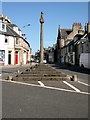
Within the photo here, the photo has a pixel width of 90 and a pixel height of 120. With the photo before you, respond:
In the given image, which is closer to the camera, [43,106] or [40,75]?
[43,106]

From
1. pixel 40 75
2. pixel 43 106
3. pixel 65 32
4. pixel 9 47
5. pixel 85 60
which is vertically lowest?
pixel 43 106

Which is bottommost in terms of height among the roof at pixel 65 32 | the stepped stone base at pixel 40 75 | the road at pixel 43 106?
the road at pixel 43 106

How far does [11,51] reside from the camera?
59.9 m

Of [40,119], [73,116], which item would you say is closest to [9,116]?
[40,119]

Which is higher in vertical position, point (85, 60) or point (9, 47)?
point (9, 47)

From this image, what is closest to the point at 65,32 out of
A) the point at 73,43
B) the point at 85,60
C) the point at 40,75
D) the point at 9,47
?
the point at 73,43

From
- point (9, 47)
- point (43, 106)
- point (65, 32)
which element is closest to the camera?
point (43, 106)

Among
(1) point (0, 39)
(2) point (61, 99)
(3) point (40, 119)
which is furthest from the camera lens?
(1) point (0, 39)

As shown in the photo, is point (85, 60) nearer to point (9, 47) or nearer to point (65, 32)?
point (9, 47)

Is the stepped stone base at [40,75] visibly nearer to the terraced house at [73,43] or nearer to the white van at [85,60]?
the white van at [85,60]

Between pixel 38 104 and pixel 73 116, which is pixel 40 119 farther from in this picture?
pixel 38 104

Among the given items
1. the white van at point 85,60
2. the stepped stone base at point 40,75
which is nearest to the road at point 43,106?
the stepped stone base at point 40,75

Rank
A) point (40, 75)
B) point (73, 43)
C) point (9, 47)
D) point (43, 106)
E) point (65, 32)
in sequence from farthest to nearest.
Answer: point (65, 32) → point (73, 43) → point (9, 47) → point (40, 75) → point (43, 106)

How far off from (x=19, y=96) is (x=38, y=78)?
835cm
